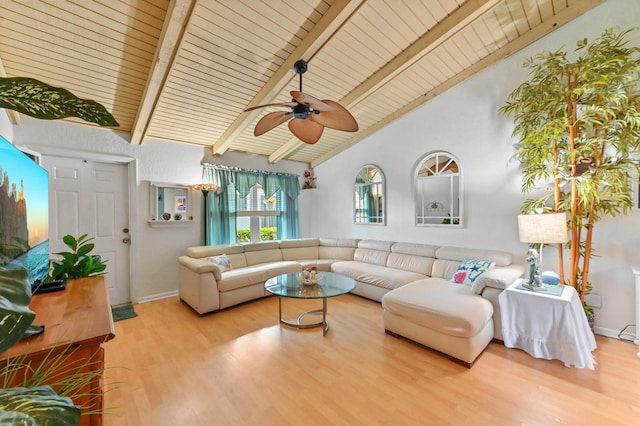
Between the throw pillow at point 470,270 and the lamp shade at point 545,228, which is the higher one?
the lamp shade at point 545,228

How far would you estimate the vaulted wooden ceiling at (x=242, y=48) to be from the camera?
2.10 meters

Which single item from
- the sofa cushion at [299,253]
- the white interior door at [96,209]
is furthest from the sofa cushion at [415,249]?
the white interior door at [96,209]

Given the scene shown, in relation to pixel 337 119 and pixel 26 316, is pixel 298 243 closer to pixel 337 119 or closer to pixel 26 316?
pixel 337 119

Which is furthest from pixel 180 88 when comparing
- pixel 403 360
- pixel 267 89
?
pixel 403 360

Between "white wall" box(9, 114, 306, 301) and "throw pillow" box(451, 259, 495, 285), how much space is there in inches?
150

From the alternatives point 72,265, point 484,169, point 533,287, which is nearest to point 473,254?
point 533,287

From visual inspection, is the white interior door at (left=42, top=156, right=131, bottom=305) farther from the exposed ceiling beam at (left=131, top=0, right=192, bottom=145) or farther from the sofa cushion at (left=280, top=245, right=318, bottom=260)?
the sofa cushion at (left=280, top=245, right=318, bottom=260)

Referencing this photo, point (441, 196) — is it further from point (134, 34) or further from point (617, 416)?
point (134, 34)

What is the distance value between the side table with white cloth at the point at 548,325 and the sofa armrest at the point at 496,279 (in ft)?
0.26

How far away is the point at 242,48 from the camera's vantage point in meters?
2.56

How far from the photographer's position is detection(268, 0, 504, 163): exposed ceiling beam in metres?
2.36

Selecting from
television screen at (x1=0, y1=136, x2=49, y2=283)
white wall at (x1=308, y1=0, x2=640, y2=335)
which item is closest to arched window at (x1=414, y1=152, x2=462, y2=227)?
white wall at (x1=308, y1=0, x2=640, y2=335)

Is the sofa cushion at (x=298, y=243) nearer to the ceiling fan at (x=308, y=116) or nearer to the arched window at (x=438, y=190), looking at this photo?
the arched window at (x=438, y=190)

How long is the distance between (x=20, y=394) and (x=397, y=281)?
335cm
